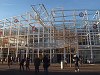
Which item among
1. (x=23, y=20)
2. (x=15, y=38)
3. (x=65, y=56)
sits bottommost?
(x=65, y=56)

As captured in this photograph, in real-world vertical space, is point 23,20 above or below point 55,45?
above

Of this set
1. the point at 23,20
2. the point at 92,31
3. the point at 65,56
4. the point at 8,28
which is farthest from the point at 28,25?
→ the point at 92,31

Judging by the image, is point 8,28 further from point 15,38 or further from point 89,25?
point 89,25

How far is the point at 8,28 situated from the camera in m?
54.2

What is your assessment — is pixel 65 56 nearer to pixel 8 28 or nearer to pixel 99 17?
pixel 99 17

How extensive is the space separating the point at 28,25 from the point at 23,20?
57.1 inches

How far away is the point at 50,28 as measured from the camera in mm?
49844

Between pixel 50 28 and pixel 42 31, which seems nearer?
pixel 50 28

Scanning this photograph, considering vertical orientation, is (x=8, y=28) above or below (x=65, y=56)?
above

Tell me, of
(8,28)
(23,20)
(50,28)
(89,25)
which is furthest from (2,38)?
(89,25)

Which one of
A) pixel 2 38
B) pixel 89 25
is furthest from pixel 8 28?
pixel 89 25

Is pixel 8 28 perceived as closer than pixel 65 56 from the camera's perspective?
No

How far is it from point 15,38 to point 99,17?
56.5 ft

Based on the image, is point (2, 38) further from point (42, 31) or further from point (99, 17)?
point (99, 17)
